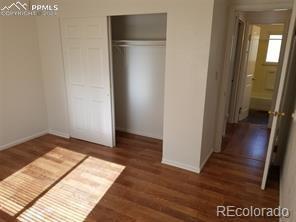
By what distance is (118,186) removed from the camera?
2.57 metres

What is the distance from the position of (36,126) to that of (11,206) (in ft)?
6.15

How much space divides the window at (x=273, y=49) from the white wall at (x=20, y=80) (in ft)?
Answer: 19.1

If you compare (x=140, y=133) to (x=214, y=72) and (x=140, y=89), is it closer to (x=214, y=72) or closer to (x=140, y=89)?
(x=140, y=89)

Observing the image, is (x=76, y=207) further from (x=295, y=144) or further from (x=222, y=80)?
(x=222, y=80)

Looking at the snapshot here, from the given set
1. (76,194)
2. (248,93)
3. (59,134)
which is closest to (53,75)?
(59,134)

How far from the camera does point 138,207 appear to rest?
224 cm

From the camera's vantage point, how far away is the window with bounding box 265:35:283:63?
6.02 meters

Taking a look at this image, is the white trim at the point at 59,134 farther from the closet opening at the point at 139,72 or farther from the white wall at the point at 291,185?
the white wall at the point at 291,185

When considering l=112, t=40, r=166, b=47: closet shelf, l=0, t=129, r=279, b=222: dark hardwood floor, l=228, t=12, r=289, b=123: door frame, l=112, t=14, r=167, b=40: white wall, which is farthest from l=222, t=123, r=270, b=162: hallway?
l=112, t=14, r=167, b=40: white wall

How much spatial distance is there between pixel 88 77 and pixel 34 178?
5.21ft

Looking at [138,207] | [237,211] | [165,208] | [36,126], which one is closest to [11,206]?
[138,207]

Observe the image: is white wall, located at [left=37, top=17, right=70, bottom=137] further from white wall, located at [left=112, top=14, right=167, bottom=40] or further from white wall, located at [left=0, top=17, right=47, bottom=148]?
white wall, located at [left=112, top=14, right=167, bottom=40]

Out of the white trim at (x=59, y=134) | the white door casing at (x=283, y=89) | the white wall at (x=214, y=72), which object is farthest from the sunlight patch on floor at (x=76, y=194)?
the white door casing at (x=283, y=89)

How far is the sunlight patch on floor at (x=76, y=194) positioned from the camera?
2117mm
